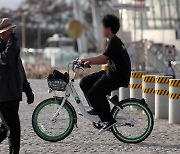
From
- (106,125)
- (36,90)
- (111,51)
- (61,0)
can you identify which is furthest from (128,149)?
(61,0)

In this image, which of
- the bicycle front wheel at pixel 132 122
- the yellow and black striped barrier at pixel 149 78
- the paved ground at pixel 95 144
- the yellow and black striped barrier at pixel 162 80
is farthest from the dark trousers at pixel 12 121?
the yellow and black striped barrier at pixel 149 78

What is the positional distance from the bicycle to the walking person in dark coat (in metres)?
1.77

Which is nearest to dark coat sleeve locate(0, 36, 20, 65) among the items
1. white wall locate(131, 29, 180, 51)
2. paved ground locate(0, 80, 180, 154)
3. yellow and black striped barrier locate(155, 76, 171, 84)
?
paved ground locate(0, 80, 180, 154)

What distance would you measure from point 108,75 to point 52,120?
1.15m

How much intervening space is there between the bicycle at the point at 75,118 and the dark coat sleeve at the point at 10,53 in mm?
1955

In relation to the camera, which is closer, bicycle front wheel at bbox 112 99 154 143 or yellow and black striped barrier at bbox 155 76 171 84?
bicycle front wheel at bbox 112 99 154 143

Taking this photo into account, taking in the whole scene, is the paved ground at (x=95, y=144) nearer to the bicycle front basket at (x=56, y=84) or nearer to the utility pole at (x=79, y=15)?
the bicycle front basket at (x=56, y=84)

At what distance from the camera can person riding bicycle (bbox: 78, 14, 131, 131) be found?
984 centimetres

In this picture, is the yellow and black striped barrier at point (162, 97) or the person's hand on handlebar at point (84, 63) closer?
the person's hand on handlebar at point (84, 63)

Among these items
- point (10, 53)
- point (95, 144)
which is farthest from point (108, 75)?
point (10, 53)

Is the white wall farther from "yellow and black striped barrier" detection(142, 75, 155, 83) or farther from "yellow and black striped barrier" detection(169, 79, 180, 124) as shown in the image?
"yellow and black striped barrier" detection(169, 79, 180, 124)

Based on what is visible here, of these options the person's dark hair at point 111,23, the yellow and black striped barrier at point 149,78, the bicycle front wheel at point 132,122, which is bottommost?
the bicycle front wheel at point 132,122

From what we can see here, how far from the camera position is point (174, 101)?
1280 cm

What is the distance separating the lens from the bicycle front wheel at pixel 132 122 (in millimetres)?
10234
